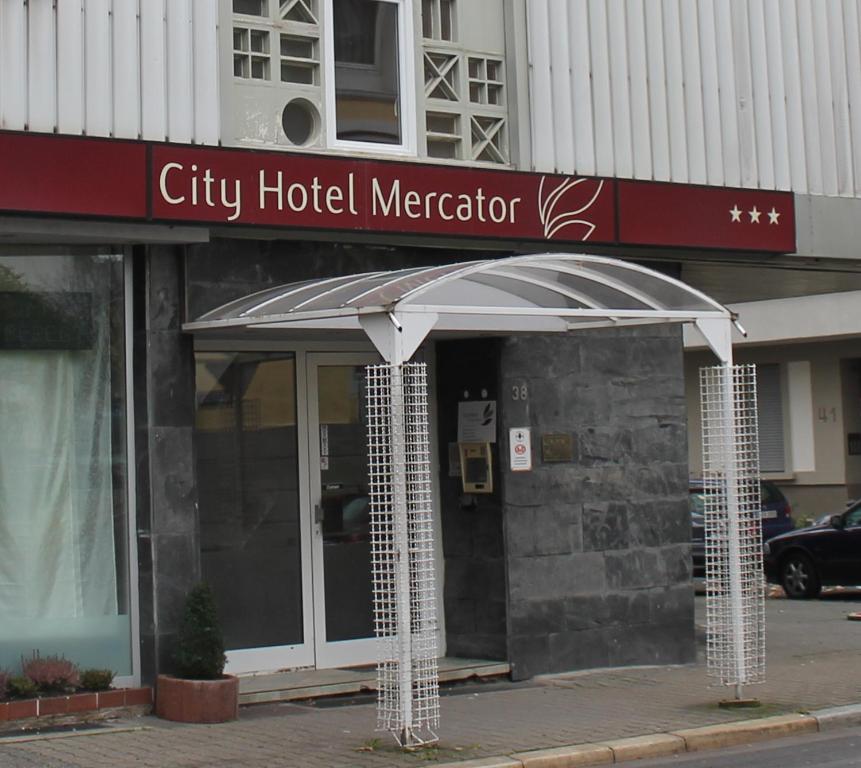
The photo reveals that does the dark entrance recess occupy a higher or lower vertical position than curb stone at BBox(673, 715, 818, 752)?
higher

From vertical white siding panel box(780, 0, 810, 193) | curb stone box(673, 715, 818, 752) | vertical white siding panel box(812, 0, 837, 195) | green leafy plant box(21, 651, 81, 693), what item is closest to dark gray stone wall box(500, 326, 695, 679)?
vertical white siding panel box(780, 0, 810, 193)

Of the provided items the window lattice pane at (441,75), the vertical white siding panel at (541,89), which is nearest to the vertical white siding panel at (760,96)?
the vertical white siding panel at (541,89)

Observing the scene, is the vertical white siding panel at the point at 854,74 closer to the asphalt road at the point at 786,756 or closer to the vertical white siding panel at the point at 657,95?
the vertical white siding panel at the point at 657,95

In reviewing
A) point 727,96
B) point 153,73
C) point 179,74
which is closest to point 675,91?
point 727,96

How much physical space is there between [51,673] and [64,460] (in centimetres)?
149

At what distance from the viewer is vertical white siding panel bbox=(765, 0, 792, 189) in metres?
13.6

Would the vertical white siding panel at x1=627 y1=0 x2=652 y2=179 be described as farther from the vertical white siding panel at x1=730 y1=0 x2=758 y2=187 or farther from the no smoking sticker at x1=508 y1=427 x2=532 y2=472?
the no smoking sticker at x1=508 y1=427 x2=532 y2=472

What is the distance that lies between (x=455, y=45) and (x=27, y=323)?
4183 millimetres

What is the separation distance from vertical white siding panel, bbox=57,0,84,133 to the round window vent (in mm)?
1747

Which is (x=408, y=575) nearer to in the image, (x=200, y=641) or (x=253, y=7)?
(x=200, y=641)

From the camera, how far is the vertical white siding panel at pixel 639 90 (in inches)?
502

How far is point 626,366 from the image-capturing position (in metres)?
12.9

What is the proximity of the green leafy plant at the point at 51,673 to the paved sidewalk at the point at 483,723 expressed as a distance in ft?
1.58

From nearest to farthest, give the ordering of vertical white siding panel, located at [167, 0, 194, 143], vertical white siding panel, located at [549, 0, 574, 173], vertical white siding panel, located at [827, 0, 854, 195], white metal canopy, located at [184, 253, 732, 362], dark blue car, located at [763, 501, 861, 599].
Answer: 1. white metal canopy, located at [184, 253, 732, 362]
2. vertical white siding panel, located at [167, 0, 194, 143]
3. vertical white siding panel, located at [549, 0, 574, 173]
4. vertical white siding panel, located at [827, 0, 854, 195]
5. dark blue car, located at [763, 501, 861, 599]
